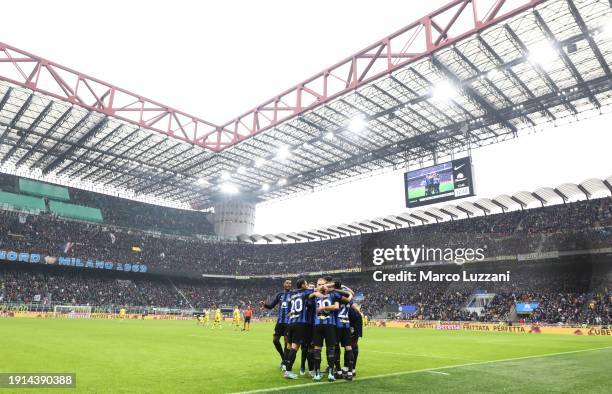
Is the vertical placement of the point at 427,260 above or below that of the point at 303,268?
below

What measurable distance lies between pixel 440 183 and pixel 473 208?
60.8ft

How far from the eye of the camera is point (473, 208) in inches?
2141

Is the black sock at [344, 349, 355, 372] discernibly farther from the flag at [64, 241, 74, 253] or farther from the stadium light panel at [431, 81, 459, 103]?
the flag at [64, 241, 74, 253]

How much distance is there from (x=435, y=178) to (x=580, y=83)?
12.9 meters

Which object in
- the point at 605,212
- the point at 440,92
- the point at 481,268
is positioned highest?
the point at 440,92

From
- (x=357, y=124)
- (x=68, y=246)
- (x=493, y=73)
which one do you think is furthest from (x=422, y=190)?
(x=68, y=246)

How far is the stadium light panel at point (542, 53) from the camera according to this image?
2831cm

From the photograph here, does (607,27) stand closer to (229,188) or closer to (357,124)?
(357,124)

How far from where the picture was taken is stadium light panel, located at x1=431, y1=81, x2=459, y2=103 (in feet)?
109

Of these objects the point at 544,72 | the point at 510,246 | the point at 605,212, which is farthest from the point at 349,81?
the point at 605,212

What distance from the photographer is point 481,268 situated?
2053 inches

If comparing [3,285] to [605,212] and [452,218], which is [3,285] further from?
[605,212]

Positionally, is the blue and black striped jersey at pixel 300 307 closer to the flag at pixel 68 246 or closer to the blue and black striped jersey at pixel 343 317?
the blue and black striped jersey at pixel 343 317

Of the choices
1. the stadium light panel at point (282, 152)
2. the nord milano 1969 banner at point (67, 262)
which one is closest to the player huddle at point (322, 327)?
the stadium light panel at point (282, 152)
